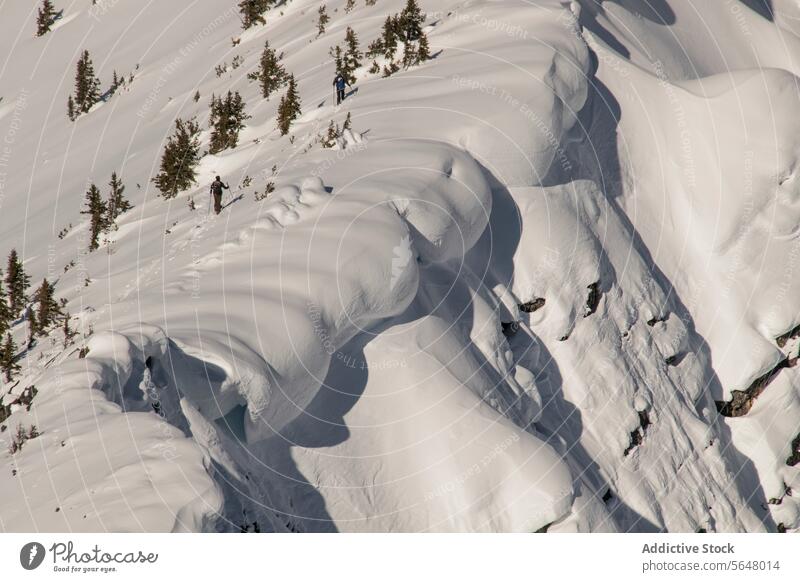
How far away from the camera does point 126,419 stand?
17.9 meters

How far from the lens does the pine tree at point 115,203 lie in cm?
3496

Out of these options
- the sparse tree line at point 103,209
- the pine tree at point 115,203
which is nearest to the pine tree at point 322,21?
the sparse tree line at point 103,209

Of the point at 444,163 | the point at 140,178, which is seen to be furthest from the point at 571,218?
the point at 140,178

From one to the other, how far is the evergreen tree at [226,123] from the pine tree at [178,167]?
0.71 m

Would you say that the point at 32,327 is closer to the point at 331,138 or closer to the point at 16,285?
the point at 16,285

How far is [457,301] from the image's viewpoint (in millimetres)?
27016

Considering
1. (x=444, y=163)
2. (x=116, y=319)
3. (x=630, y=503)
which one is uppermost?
(x=116, y=319)

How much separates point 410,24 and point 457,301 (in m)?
12.0

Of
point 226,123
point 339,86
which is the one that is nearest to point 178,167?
point 226,123

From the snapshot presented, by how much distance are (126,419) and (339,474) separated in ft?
19.6

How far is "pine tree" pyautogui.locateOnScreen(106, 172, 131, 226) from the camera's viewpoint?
35.0m

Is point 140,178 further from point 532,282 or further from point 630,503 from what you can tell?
point 630,503

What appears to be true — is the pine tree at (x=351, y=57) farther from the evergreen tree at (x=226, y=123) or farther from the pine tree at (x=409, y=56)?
the evergreen tree at (x=226, y=123)

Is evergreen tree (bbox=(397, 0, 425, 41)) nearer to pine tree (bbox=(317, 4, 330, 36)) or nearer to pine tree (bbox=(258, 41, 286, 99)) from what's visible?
pine tree (bbox=(258, 41, 286, 99))
